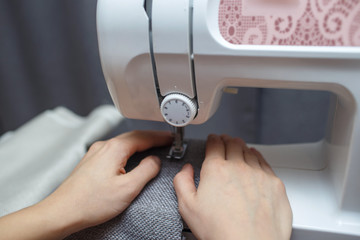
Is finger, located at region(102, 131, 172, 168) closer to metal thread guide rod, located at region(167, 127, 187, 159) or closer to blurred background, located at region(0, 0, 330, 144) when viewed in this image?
metal thread guide rod, located at region(167, 127, 187, 159)

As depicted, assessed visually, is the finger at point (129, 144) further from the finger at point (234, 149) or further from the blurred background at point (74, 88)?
the blurred background at point (74, 88)

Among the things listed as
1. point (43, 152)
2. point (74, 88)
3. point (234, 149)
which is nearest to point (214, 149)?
point (234, 149)

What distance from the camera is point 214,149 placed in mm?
571

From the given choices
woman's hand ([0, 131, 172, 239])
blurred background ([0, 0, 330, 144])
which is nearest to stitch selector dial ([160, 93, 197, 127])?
woman's hand ([0, 131, 172, 239])

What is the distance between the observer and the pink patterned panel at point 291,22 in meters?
0.41

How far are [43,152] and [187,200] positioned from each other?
0.55 meters

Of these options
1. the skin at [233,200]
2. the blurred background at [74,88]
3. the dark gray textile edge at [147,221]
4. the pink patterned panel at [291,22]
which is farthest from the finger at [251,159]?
the blurred background at [74,88]

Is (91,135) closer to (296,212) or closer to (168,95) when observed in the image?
(168,95)

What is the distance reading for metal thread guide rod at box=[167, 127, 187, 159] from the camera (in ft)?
1.98

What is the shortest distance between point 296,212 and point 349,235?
88 millimetres

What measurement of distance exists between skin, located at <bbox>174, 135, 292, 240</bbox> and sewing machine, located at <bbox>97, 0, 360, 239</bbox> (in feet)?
0.21

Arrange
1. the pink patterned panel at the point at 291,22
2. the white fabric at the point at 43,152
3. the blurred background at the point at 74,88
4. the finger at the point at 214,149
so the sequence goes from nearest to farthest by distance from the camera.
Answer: the pink patterned panel at the point at 291,22
the finger at the point at 214,149
the white fabric at the point at 43,152
the blurred background at the point at 74,88

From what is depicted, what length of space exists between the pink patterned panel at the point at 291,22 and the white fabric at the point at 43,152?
0.54m

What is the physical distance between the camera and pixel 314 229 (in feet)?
1.63
